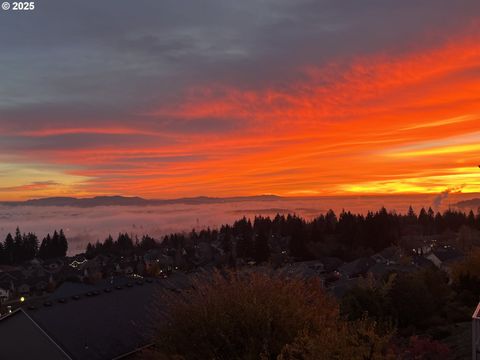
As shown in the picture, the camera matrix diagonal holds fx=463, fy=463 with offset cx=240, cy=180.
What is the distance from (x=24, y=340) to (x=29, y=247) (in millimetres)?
119655

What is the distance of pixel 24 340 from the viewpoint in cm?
2638

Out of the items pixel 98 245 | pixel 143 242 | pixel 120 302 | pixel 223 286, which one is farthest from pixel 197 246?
pixel 223 286

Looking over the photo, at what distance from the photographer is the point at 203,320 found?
53.5 feet

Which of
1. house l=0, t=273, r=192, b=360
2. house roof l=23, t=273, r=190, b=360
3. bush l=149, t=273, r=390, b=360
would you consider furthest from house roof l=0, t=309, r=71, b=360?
bush l=149, t=273, r=390, b=360

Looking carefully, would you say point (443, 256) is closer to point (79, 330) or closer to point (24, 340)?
point (79, 330)

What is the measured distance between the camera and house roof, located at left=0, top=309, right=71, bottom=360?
25312 mm

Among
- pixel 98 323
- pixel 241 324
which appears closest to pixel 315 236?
pixel 98 323

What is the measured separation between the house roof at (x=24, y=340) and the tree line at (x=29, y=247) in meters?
113

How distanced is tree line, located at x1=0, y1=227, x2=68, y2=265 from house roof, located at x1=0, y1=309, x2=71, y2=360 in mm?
113343

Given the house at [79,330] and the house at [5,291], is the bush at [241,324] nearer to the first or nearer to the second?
the house at [79,330]

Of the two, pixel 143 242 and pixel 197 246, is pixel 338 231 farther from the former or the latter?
pixel 143 242

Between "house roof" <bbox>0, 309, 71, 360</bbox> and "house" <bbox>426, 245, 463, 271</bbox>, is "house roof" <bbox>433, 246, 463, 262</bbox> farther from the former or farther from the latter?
"house roof" <bbox>0, 309, 71, 360</bbox>

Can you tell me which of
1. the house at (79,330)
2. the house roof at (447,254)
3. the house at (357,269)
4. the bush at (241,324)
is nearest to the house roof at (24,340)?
the house at (79,330)

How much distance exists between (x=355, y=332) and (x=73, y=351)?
18.1 meters
